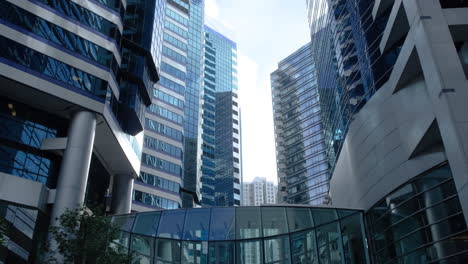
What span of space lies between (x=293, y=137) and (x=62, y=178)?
98.9 metres

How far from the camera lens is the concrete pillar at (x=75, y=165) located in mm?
32375

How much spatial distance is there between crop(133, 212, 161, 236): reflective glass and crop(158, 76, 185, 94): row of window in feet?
157

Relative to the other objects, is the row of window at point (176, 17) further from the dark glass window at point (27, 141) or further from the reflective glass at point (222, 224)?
the reflective glass at point (222, 224)

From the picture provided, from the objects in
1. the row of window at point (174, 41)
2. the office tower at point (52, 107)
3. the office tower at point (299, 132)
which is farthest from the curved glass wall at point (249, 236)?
the office tower at point (299, 132)

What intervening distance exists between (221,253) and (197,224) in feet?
8.75

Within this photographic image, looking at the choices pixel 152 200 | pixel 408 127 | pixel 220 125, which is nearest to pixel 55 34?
pixel 408 127

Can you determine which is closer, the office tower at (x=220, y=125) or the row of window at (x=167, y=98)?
the row of window at (x=167, y=98)

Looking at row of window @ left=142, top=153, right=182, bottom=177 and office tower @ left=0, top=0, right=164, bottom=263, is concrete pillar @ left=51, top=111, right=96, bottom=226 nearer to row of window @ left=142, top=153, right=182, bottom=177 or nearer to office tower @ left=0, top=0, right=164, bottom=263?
office tower @ left=0, top=0, right=164, bottom=263

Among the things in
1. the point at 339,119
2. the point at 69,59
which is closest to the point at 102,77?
the point at 69,59

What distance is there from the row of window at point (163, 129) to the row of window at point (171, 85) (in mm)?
8254

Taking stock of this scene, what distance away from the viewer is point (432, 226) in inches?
757

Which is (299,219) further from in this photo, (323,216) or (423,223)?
(423,223)

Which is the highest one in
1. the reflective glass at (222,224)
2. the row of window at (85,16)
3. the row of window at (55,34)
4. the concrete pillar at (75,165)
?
the row of window at (85,16)

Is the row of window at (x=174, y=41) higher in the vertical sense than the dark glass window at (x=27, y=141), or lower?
higher
